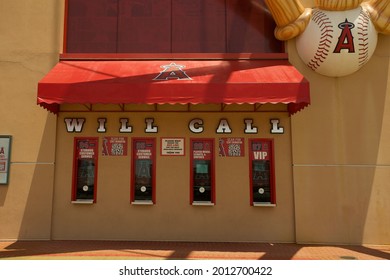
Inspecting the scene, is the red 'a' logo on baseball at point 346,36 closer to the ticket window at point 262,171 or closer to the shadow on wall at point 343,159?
the shadow on wall at point 343,159

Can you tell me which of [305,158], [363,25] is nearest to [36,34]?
[305,158]

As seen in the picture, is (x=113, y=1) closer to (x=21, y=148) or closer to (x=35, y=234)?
(x=21, y=148)

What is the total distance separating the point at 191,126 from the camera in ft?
31.6

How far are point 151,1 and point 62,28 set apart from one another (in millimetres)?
2787

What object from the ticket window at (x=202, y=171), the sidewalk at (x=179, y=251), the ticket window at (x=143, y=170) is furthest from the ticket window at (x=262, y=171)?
the ticket window at (x=143, y=170)

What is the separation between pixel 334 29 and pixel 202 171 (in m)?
5.35

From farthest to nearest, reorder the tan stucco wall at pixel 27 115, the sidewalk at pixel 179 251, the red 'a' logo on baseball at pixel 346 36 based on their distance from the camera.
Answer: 1. the tan stucco wall at pixel 27 115
2. the red 'a' logo on baseball at pixel 346 36
3. the sidewalk at pixel 179 251

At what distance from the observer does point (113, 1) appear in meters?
10.2

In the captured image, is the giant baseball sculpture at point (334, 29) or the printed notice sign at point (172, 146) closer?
the giant baseball sculpture at point (334, 29)

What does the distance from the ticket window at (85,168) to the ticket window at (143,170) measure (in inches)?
44.6

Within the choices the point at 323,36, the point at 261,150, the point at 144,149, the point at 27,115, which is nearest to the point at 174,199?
the point at 144,149

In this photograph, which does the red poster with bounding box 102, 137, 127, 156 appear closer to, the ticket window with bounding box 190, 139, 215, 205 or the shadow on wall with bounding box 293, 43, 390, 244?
the ticket window with bounding box 190, 139, 215, 205

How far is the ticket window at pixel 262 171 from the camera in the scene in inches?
372

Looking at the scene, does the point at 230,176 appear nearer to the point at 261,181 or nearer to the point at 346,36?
the point at 261,181
